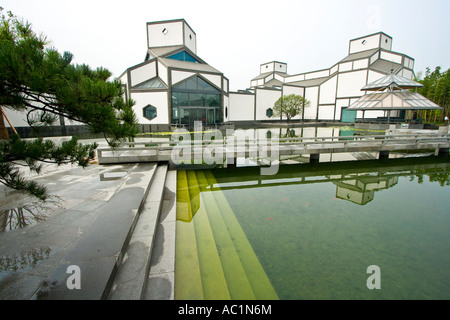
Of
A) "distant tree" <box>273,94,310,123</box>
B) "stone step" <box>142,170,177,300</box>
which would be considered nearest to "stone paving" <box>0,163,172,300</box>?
"stone step" <box>142,170,177,300</box>

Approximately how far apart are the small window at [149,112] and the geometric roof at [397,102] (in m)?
23.8

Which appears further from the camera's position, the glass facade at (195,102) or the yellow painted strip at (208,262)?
the glass facade at (195,102)

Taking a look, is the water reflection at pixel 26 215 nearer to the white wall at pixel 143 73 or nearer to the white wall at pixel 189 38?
the white wall at pixel 143 73

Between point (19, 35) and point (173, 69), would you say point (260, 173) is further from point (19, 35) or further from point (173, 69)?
point (173, 69)

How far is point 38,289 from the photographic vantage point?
2.53 metres

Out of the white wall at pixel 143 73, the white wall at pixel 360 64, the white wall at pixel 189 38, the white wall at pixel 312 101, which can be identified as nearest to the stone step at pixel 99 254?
the white wall at pixel 143 73

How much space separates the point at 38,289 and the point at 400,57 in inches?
1749

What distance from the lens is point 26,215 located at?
438 centimetres

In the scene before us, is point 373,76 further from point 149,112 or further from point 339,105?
point 149,112

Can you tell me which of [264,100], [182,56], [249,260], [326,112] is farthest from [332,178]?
[326,112]

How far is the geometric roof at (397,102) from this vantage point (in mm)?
23156

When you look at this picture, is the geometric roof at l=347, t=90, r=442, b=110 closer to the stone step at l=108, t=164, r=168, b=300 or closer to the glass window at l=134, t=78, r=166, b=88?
the glass window at l=134, t=78, r=166, b=88
